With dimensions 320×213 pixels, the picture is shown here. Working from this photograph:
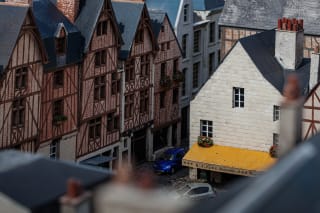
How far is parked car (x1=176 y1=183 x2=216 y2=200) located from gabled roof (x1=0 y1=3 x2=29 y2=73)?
10012 millimetres

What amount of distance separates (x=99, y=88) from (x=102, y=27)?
321 centimetres

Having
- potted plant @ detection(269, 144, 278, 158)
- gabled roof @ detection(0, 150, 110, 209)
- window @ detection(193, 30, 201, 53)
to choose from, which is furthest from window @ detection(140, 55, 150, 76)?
gabled roof @ detection(0, 150, 110, 209)

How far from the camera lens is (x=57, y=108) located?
44125 mm

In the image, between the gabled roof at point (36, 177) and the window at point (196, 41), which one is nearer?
the gabled roof at point (36, 177)

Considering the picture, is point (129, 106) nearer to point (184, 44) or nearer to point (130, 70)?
point (130, 70)

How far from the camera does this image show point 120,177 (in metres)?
9.30

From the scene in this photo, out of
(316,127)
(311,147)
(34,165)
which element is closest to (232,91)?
(316,127)

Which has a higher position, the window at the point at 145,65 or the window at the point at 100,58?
the window at the point at 100,58

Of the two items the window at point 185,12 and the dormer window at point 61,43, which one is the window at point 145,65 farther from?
the dormer window at point 61,43

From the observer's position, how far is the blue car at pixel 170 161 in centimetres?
4881

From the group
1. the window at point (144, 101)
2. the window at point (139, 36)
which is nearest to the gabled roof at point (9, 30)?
the window at point (139, 36)

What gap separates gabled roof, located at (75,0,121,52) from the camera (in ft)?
148

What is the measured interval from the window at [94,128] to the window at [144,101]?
4599 millimetres

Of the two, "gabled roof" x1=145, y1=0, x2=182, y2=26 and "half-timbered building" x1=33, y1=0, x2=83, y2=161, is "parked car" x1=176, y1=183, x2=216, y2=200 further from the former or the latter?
"gabled roof" x1=145, y1=0, x2=182, y2=26
